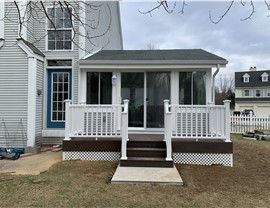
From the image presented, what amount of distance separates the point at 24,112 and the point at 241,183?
6705 mm

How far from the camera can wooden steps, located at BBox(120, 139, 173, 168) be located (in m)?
6.20

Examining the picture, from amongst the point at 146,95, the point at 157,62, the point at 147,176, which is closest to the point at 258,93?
the point at 146,95

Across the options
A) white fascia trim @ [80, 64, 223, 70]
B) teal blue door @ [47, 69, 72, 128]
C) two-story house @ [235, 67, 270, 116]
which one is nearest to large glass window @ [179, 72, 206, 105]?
white fascia trim @ [80, 64, 223, 70]

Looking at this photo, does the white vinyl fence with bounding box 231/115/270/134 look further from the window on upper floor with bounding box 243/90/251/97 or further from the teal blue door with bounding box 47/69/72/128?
the window on upper floor with bounding box 243/90/251/97

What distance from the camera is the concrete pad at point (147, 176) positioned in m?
5.15

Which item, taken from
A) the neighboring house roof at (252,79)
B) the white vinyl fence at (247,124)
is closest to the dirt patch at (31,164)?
the white vinyl fence at (247,124)

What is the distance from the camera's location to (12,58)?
28.2 ft

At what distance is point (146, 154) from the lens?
6.64 metres

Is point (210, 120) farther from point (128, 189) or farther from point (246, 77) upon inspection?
point (246, 77)

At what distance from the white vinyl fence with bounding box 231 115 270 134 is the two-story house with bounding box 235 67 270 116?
22.7m

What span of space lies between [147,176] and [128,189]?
0.71 meters

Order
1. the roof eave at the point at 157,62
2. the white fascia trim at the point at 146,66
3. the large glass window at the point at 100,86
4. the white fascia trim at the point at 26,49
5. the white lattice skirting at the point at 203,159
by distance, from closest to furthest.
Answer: the white lattice skirting at the point at 203,159 < the roof eave at the point at 157,62 < the white fascia trim at the point at 146,66 < the white fascia trim at the point at 26,49 < the large glass window at the point at 100,86

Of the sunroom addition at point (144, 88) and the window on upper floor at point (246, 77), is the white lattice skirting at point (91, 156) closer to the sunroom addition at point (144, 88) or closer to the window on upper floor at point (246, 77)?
the sunroom addition at point (144, 88)

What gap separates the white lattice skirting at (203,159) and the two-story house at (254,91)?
34.2 meters
